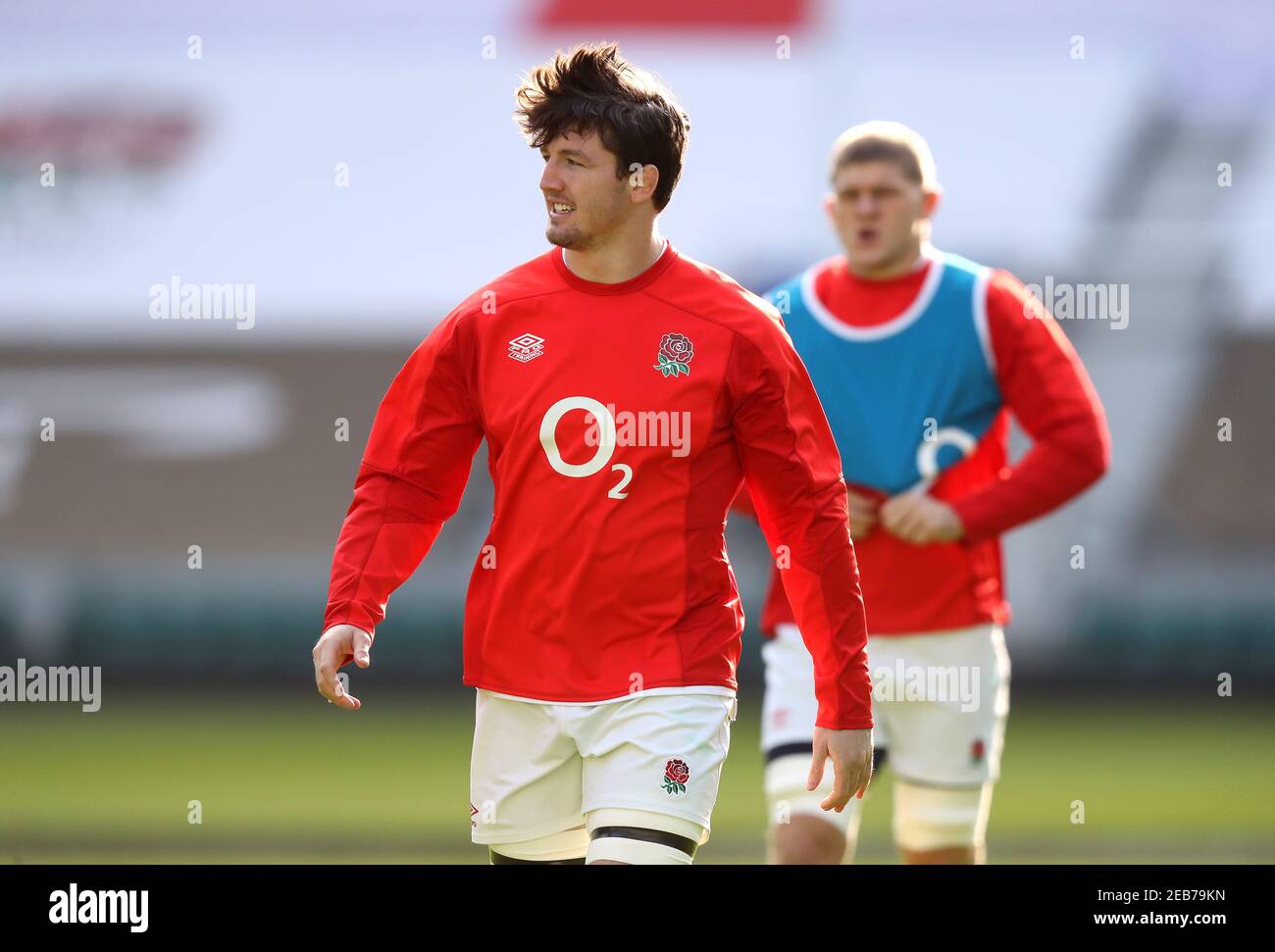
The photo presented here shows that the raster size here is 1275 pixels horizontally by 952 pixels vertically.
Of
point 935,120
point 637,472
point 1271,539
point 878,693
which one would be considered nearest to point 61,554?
point 935,120

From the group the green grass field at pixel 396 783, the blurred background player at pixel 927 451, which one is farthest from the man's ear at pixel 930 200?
the green grass field at pixel 396 783

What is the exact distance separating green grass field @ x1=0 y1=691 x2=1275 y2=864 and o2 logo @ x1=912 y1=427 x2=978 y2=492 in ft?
9.18

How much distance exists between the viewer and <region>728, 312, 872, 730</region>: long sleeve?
3.30 metres

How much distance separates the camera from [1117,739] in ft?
37.7

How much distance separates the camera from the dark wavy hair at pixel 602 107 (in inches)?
129

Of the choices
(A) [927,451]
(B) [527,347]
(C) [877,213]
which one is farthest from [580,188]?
(A) [927,451]

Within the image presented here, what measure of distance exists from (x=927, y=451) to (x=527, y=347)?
1557mm

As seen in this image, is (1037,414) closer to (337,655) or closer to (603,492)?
(603,492)

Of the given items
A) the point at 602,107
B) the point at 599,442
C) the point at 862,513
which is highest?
the point at 602,107

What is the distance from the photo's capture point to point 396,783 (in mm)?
9570

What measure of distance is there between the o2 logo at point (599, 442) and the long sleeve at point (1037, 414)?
1474 millimetres

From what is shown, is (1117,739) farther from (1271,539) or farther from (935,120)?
(935,120)
